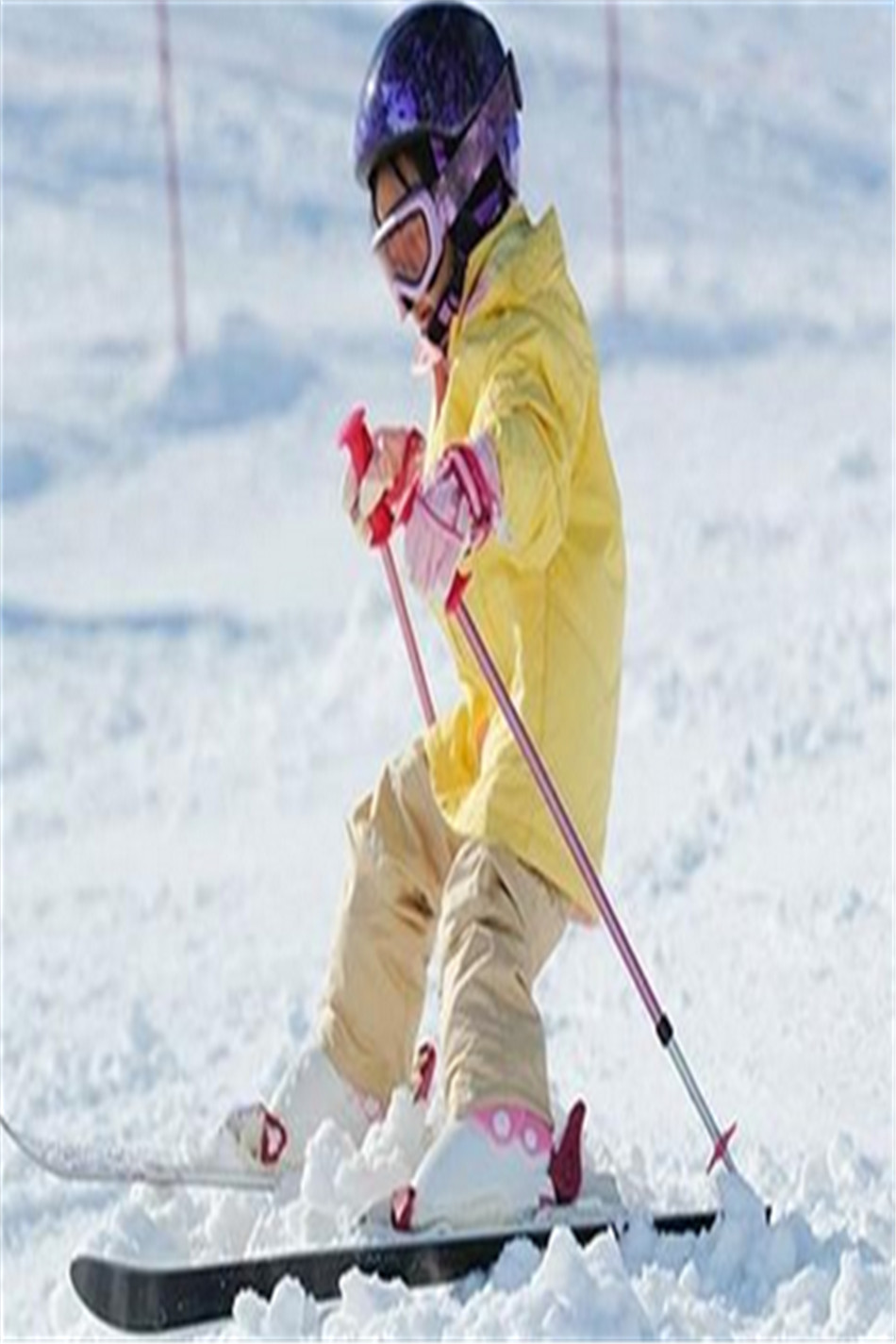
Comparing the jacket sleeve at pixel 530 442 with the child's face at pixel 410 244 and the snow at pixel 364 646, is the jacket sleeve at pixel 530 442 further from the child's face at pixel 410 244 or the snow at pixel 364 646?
the snow at pixel 364 646

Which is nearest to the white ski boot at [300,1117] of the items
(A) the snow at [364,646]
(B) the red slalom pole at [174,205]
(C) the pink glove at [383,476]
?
(A) the snow at [364,646]

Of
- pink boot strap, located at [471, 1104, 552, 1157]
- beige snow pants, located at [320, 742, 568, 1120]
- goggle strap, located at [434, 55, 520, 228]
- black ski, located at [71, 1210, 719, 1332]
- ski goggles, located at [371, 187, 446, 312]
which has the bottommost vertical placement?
black ski, located at [71, 1210, 719, 1332]

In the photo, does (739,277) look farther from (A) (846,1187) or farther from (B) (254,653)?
(A) (846,1187)

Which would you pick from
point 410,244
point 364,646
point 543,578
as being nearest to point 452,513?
point 543,578

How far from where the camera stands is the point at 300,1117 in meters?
4.48

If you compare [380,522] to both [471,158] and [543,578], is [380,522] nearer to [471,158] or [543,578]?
[543,578]

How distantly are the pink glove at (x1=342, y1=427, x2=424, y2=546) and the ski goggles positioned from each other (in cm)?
26

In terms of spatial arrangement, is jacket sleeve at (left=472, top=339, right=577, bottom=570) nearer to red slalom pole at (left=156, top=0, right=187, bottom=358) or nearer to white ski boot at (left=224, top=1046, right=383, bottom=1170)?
white ski boot at (left=224, top=1046, right=383, bottom=1170)

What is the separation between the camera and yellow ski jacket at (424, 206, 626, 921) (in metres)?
4.12

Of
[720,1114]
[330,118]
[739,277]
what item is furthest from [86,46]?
[720,1114]

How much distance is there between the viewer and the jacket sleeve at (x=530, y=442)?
397 cm

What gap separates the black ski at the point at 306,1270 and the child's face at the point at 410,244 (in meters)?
1.34

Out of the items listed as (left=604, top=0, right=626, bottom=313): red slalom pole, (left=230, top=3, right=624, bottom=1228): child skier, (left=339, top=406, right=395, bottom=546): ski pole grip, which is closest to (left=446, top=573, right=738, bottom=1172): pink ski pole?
(left=230, top=3, right=624, bottom=1228): child skier

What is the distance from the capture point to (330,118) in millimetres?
21922
